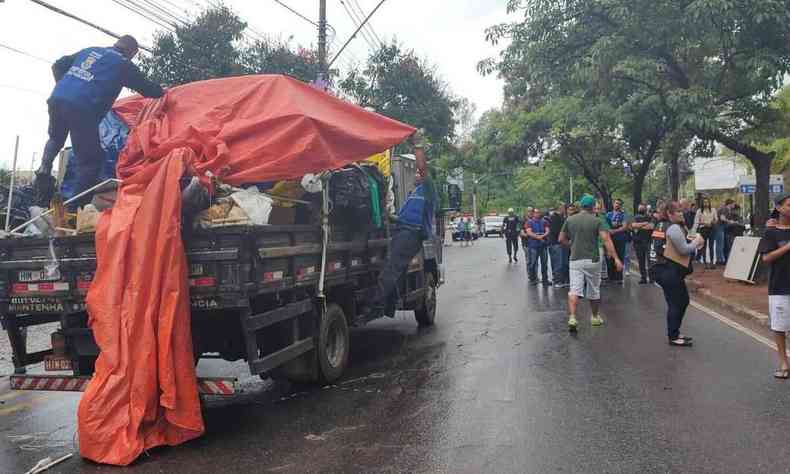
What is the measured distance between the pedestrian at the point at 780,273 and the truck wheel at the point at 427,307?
4779 millimetres

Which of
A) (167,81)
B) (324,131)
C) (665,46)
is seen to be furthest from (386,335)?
(167,81)

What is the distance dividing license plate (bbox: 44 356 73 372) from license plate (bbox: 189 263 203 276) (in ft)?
4.77

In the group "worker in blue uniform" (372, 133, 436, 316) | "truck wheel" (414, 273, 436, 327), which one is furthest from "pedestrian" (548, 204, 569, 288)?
"worker in blue uniform" (372, 133, 436, 316)

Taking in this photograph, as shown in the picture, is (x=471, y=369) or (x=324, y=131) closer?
(x=324, y=131)

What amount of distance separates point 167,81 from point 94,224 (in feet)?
57.9

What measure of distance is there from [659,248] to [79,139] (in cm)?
663

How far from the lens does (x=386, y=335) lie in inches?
390

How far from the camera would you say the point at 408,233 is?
27.8 ft

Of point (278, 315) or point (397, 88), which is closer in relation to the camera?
→ point (278, 315)

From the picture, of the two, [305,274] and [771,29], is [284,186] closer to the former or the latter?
[305,274]

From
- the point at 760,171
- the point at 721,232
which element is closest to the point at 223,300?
the point at 760,171

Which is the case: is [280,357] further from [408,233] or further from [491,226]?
[491,226]

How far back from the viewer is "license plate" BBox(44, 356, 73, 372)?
5.77 metres

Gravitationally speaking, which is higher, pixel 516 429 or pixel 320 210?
pixel 320 210
